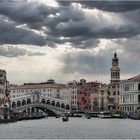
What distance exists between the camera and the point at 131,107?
7438 centimetres

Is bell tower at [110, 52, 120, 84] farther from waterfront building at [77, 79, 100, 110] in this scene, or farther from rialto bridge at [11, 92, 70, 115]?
waterfront building at [77, 79, 100, 110]

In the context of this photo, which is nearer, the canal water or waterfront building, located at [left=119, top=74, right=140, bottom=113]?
the canal water

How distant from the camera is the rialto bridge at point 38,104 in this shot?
81625 mm

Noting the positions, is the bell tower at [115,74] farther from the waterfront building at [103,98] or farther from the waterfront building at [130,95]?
the waterfront building at [130,95]

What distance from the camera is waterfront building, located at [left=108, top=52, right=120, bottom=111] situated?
84375 mm

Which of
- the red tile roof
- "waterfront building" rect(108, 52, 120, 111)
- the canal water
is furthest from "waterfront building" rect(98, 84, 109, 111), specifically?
the canal water

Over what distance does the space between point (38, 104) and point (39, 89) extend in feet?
103

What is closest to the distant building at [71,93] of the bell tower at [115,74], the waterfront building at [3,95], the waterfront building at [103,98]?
the waterfront building at [103,98]

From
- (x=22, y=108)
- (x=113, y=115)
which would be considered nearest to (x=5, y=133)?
(x=113, y=115)

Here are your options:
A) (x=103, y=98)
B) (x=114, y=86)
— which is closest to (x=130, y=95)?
(x=114, y=86)

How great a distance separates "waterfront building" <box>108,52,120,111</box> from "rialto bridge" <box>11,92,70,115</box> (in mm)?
5484

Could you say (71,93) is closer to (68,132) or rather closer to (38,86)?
(38,86)

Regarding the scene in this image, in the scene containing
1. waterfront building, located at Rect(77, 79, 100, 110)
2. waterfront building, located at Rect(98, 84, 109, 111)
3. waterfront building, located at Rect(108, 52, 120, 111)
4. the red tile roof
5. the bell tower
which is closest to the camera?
waterfront building, located at Rect(108, 52, 120, 111)

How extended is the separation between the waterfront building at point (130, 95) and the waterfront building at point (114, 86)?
501 centimetres
